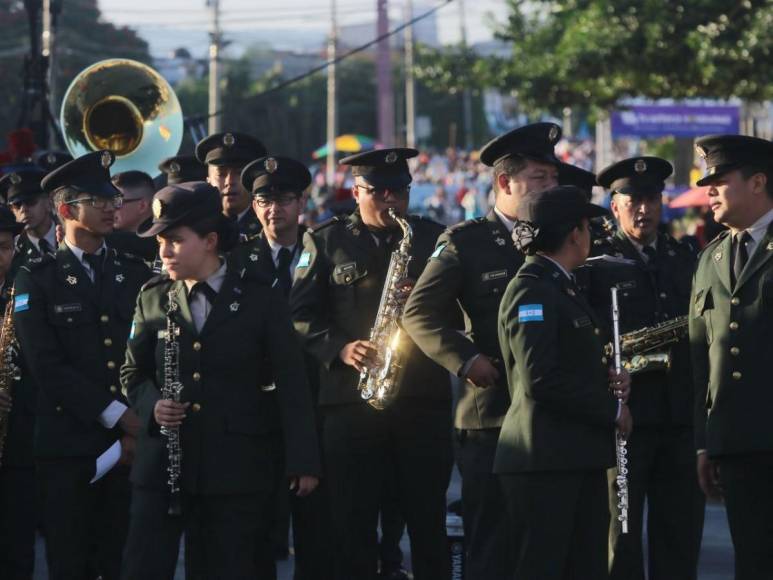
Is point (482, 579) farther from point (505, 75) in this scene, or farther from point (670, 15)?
point (505, 75)

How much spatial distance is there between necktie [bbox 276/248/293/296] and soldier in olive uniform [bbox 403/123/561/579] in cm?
131

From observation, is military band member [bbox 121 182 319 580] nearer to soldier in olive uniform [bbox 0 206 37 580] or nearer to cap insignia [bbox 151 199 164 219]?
cap insignia [bbox 151 199 164 219]

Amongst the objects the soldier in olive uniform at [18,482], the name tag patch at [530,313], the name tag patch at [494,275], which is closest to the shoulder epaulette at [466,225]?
the name tag patch at [494,275]

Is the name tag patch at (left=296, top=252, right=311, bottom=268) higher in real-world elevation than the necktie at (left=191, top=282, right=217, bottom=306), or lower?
higher

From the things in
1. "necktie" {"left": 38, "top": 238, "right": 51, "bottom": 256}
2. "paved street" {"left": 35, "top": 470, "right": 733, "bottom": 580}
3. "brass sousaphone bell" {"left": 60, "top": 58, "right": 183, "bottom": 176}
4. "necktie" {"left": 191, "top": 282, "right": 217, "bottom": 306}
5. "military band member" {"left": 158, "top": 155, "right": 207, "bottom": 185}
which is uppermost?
"brass sousaphone bell" {"left": 60, "top": 58, "right": 183, "bottom": 176}

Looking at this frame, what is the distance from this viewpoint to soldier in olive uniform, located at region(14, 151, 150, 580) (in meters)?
7.98

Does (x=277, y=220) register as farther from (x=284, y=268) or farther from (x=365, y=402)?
(x=365, y=402)

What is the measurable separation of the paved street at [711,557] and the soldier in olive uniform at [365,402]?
5.04 feet

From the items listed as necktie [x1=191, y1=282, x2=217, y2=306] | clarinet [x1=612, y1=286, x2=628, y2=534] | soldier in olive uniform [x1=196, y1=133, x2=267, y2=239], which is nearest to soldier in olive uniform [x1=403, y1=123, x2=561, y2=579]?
clarinet [x1=612, y1=286, x2=628, y2=534]

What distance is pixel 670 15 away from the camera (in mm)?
22172

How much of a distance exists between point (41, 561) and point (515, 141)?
4.45 m

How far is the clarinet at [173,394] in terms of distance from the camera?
23.0 ft

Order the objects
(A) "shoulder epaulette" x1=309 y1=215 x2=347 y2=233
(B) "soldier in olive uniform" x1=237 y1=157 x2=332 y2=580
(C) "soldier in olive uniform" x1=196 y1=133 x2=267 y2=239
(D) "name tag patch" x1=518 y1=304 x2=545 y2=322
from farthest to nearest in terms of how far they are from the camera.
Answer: (C) "soldier in olive uniform" x1=196 y1=133 x2=267 y2=239 → (B) "soldier in olive uniform" x1=237 y1=157 x2=332 y2=580 → (A) "shoulder epaulette" x1=309 y1=215 x2=347 y2=233 → (D) "name tag patch" x1=518 y1=304 x2=545 y2=322

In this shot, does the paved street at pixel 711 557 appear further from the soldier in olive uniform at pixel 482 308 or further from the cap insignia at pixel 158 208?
the cap insignia at pixel 158 208
